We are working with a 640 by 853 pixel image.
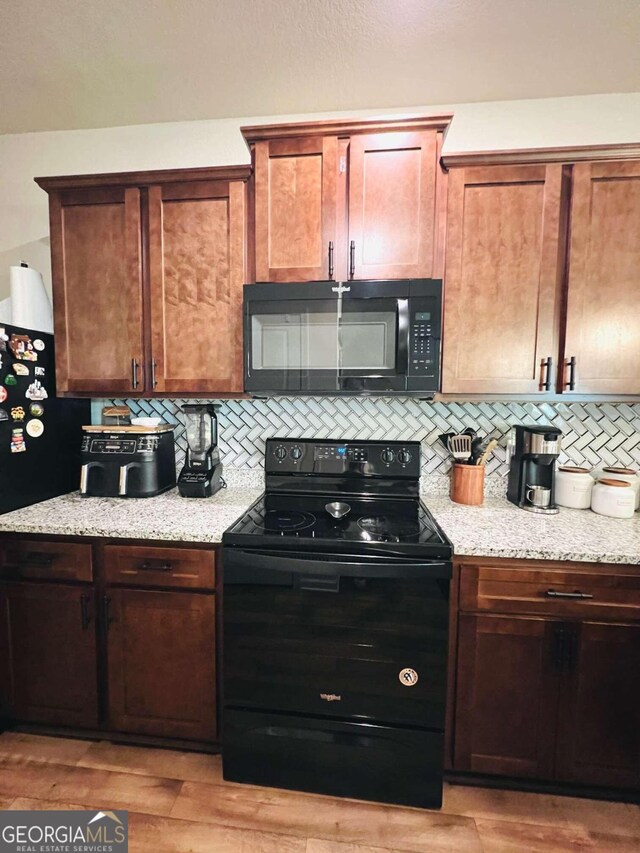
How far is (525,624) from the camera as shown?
126 centimetres

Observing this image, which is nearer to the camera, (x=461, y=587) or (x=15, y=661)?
Answer: (x=461, y=587)

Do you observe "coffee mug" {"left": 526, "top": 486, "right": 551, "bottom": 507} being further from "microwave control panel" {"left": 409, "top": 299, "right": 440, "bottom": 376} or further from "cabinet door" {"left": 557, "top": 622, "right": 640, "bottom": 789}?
"microwave control panel" {"left": 409, "top": 299, "right": 440, "bottom": 376}

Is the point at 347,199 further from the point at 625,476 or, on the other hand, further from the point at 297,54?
the point at 625,476

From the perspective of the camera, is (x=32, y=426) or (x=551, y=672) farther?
(x=32, y=426)

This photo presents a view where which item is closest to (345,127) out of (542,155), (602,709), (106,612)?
(542,155)

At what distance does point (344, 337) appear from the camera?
151 cm

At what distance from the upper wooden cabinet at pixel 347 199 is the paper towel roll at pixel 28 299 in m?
1.10

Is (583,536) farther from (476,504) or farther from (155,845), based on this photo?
(155,845)

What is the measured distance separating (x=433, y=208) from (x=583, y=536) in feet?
4.56

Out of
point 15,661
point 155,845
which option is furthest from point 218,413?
point 155,845

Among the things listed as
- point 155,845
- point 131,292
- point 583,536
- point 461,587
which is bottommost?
point 155,845

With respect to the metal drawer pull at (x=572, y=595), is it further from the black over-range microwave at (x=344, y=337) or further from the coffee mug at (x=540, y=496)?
the black over-range microwave at (x=344, y=337)

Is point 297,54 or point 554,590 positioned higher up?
point 297,54

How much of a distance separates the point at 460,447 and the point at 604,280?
0.88 metres
